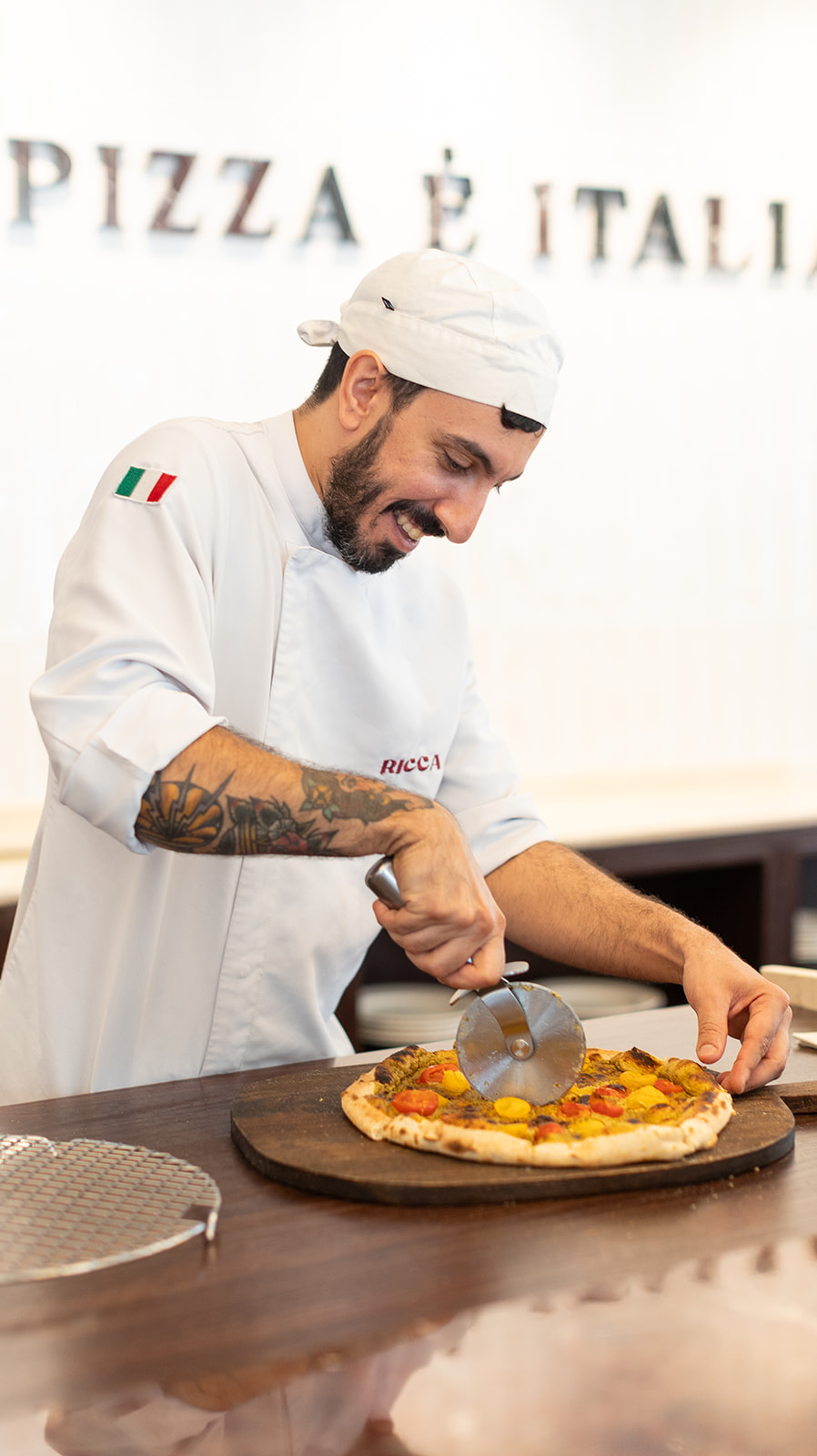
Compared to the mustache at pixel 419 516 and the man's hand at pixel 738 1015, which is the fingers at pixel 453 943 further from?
the mustache at pixel 419 516

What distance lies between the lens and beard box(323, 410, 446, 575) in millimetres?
1777

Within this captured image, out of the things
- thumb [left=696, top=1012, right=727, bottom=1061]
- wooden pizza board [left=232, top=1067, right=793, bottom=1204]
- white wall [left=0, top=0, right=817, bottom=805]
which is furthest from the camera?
white wall [left=0, top=0, right=817, bottom=805]

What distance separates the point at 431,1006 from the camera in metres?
3.35

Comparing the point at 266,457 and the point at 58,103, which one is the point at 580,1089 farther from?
the point at 58,103

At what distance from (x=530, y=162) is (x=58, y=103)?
126cm

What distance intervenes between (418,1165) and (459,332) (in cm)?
97

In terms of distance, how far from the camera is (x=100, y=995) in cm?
174

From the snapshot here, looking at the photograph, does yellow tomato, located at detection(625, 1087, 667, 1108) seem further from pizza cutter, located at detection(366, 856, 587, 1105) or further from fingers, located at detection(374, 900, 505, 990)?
fingers, located at detection(374, 900, 505, 990)

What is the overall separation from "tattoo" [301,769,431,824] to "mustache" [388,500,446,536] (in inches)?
17.3

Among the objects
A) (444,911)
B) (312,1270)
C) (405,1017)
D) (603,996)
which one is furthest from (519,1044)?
(603,996)

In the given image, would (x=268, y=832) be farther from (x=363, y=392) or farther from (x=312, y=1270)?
(x=363, y=392)

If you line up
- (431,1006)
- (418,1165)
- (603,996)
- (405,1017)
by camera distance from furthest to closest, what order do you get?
1. (603,996)
2. (431,1006)
3. (405,1017)
4. (418,1165)

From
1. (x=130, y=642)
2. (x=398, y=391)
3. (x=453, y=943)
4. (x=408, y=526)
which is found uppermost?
(x=398, y=391)

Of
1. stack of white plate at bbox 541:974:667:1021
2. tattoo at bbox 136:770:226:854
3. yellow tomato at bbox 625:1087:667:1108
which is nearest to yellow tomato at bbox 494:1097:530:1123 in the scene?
yellow tomato at bbox 625:1087:667:1108
